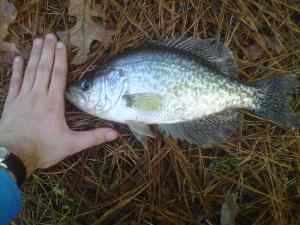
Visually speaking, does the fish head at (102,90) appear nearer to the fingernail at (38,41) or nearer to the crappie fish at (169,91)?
the crappie fish at (169,91)

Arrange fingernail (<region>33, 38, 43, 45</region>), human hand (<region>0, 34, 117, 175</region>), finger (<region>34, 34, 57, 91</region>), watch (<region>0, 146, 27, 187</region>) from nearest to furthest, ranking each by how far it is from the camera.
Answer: watch (<region>0, 146, 27, 187</region>) < human hand (<region>0, 34, 117, 175</region>) < finger (<region>34, 34, 57, 91</region>) < fingernail (<region>33, 38, 43, 45</region>)

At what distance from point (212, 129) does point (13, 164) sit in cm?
153

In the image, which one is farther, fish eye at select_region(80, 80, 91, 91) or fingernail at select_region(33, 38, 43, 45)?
fingernail at select_region(33, 38, 43, 45)

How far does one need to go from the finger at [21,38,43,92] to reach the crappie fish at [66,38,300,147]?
40 cm

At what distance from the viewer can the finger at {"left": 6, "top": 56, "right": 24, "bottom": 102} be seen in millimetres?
3078

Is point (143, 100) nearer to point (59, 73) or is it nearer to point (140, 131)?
point (140, 131)

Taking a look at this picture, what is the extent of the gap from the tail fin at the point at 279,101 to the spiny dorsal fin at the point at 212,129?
0.75 ft

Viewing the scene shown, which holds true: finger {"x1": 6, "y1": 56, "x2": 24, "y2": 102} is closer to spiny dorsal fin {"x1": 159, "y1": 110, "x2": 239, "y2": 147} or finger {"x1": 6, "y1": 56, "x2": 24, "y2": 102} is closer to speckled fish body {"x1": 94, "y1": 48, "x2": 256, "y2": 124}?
speckled fish body {"x1": 94, "y1": 48, "x2": 256, "y2": 124}

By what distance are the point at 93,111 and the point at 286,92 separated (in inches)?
60.1

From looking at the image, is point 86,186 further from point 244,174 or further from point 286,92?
point 286,92

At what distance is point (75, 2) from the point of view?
124 inches

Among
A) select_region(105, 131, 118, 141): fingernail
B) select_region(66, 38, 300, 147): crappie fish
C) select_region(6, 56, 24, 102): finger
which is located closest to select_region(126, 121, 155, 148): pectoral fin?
select_region(66, 38, 300, 147): crappie fish

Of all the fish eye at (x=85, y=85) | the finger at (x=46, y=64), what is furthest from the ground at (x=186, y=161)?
the fish eye at (x=85, y=85)

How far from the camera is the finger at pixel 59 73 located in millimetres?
3012
